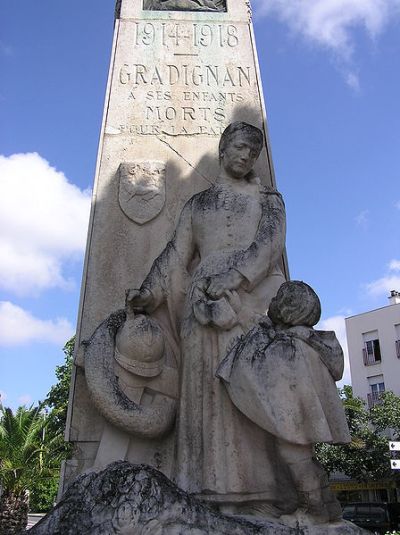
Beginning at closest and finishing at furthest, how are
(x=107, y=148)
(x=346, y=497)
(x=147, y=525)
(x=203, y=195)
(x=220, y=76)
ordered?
(x=147, y=525) → (x=203, y=195) → (x=107, y=148) → (x=220, y=76) → (x=346, y=497)

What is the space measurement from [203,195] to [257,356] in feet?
5.58

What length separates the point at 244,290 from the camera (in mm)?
4262

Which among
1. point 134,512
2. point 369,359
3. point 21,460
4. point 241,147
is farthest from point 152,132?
point 369,359

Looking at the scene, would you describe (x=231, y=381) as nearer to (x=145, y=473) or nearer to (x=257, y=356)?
(x=257, y=356)

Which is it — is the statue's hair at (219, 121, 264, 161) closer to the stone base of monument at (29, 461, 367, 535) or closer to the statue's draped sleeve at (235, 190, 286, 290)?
the statue's draped sleeve at (235, 190, 286, 290)

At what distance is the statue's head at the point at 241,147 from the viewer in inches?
185

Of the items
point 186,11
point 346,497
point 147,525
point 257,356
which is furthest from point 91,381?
point 346,497

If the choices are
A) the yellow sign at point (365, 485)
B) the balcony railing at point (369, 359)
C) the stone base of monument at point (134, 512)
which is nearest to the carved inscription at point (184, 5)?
the stone base of monument at point (134, 512)

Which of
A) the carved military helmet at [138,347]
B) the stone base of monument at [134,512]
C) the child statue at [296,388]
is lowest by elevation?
the stone base of monument at [134,512]

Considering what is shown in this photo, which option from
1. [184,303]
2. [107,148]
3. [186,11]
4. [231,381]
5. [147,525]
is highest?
[186,11]

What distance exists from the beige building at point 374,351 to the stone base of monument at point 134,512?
3053cm

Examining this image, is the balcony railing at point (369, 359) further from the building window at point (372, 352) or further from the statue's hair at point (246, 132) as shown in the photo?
the statue's hair at point (246, 132)

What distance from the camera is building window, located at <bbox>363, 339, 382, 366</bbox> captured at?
33125mm

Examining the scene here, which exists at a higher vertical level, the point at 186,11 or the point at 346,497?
the point at 186,11
